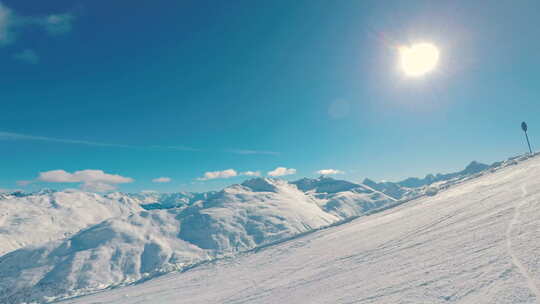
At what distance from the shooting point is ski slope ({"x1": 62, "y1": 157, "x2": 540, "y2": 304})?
25.1 ft

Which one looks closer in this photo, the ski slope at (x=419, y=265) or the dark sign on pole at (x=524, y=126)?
the ski slope at (x=419, y=265)

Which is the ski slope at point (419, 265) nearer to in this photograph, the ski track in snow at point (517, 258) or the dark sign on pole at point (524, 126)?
the ski track in snow at point (517, 258)

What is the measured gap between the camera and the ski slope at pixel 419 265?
7655 millimetres

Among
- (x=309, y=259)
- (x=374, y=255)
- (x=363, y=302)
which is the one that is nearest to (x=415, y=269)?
(x=363, y=302)

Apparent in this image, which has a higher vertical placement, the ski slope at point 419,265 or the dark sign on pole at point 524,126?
the dark sign on pole at point 524,126

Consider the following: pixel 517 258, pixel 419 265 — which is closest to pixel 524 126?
pixel 419 265

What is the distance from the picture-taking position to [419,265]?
10.2m

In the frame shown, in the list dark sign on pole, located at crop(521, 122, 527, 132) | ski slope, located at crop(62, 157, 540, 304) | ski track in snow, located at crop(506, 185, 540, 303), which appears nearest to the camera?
ski track in snow, located at crop(506, 185, 540, 303)

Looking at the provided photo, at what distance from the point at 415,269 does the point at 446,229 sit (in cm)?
472

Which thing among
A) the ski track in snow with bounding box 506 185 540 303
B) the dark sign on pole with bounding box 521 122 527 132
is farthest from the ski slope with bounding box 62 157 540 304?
the dark sign on pole with bounding box 521 122 527 132

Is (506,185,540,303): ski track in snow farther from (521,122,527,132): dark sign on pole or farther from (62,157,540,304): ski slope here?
(521,122,527,132): dark sign on pole

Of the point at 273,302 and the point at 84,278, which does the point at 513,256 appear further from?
the point at 84,278

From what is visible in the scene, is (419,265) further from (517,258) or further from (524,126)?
(524,126)

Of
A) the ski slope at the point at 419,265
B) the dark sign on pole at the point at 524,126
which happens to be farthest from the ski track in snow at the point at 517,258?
the dark sign on pole at the point at 524,126
